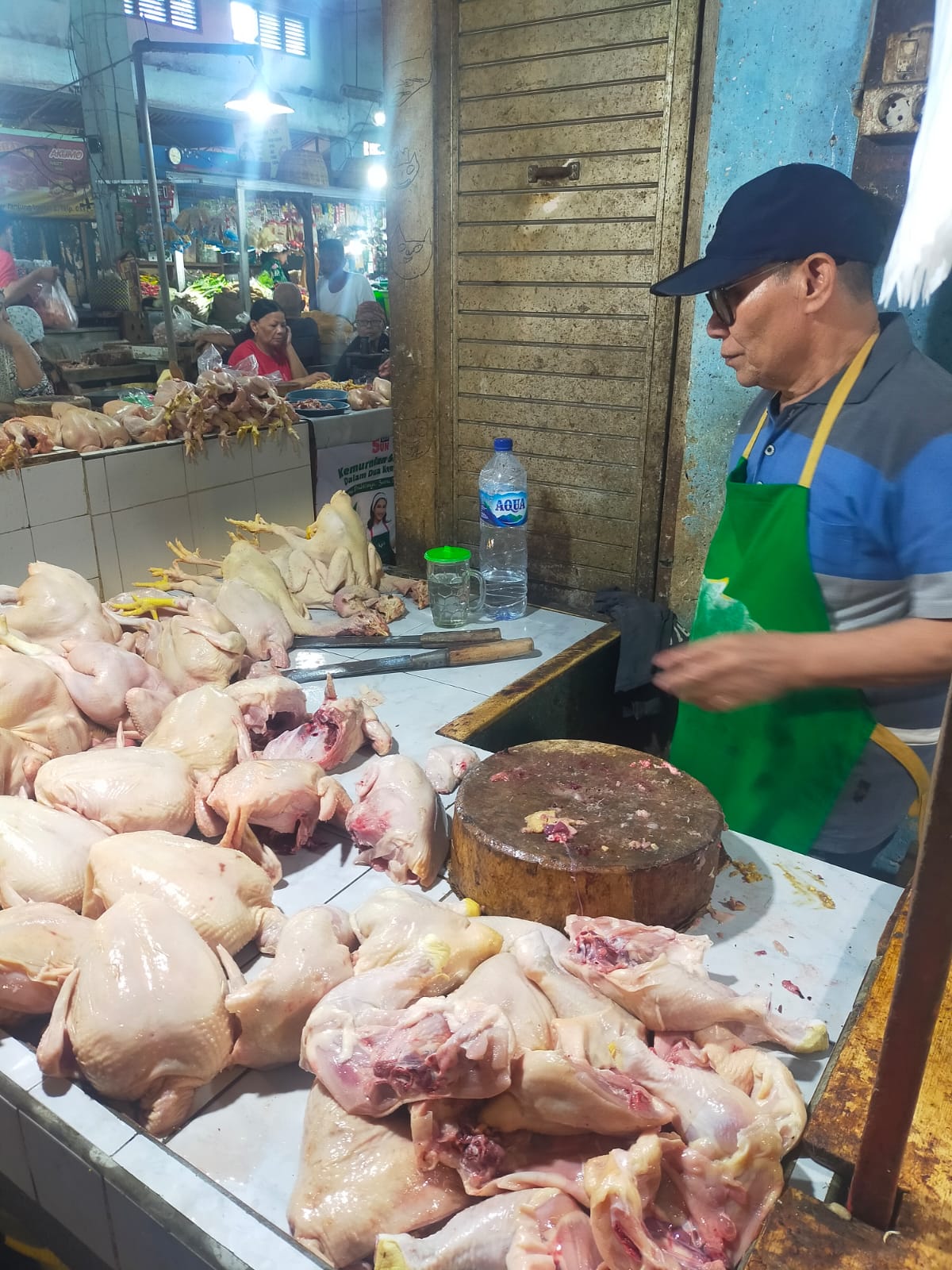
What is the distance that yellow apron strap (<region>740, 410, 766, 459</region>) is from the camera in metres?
2.44

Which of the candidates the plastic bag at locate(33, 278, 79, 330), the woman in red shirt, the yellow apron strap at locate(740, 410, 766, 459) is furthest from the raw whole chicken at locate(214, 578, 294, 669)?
the plastic bag at locate(33, 278, 79, 330)

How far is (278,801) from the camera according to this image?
6.77 ft

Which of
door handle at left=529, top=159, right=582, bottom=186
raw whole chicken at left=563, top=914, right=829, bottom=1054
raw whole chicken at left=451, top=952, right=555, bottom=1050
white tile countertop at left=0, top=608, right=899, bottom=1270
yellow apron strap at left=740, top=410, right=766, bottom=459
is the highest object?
door handle at left=529, top=159, right=582, bottom=186

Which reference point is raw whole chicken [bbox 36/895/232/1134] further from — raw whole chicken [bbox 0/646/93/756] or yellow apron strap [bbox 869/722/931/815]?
yellow apron strap [bbox 869/722/931/815]

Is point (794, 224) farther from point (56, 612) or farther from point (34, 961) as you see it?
point (56, 612)

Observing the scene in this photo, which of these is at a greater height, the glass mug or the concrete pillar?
the concrete pillar

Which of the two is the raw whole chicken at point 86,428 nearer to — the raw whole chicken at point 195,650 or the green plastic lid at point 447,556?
the raw whole chicken at point 195,650

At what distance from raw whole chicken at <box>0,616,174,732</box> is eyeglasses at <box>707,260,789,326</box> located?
1.98 meters

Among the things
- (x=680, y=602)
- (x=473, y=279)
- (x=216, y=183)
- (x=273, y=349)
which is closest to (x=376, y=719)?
(x=680, y=602)

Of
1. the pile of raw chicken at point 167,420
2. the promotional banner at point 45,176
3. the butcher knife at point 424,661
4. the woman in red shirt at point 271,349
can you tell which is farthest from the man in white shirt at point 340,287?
the butcher knife at point 424,661

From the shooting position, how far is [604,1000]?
1.52 m

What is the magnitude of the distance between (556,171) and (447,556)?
1696mm

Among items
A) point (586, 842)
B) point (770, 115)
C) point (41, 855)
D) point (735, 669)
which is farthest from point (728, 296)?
point (41, 855)

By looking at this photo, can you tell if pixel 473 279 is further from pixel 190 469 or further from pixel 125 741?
pixel 125 741
